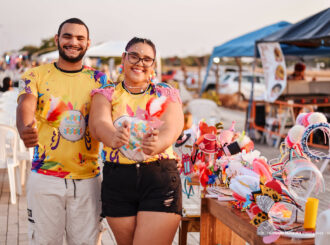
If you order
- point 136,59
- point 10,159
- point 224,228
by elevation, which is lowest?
point 10,159

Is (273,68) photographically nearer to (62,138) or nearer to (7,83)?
(7,83)

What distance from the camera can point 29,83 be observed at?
2.56 meters

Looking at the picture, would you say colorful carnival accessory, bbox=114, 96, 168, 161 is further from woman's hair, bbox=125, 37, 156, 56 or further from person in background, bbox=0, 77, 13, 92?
person in background, bbox=0, 77, 13, 92

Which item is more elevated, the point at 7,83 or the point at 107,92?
the point at 107,92

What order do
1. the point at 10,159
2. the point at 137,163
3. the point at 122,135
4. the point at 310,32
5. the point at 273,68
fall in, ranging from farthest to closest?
the point at 273,68
the point at 310,32
the point at 10,159
the point at 137,163
the point at 122,135

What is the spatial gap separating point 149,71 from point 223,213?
90 centimetres

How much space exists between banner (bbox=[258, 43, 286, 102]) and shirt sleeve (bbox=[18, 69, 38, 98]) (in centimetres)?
734

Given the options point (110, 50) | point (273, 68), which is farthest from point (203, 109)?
point (110, 50)

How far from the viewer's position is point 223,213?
2625mm

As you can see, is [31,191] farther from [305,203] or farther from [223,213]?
[305,203]

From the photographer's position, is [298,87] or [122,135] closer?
[122,135]

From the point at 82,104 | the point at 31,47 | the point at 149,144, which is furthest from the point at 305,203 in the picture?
the point at 31,47

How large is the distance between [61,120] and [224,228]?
1272 millimetres

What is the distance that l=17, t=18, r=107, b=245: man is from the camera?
8.43 feet
